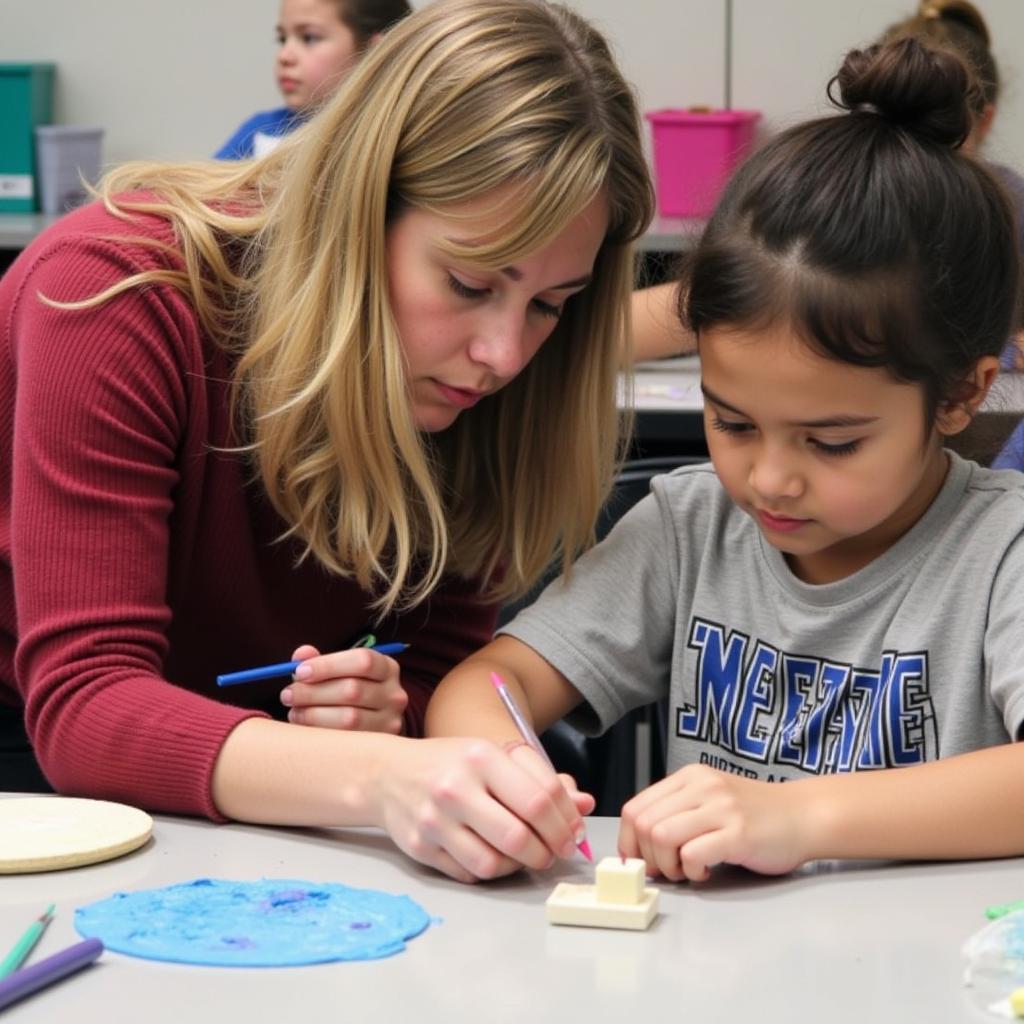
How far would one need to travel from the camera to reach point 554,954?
33.6 inches

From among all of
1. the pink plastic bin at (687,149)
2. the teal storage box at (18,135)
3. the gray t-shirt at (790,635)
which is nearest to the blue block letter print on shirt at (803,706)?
the gray t-shirt at (790,635)

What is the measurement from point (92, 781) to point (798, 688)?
53cm

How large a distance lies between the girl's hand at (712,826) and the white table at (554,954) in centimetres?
2

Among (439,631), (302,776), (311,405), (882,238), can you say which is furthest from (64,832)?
(882,238)

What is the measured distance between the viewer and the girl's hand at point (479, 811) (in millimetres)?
958

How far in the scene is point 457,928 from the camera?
0.89 metres

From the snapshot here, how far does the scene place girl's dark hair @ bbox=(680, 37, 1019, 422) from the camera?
1171 mm

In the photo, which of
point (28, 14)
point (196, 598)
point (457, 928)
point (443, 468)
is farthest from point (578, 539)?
point (28, 14)

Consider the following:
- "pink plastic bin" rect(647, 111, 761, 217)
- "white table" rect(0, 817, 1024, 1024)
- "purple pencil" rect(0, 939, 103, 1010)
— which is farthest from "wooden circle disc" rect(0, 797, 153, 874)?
"pink plastic bin" rect(647, 111, 761, 217)

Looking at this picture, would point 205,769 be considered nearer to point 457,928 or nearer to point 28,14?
point 457,928

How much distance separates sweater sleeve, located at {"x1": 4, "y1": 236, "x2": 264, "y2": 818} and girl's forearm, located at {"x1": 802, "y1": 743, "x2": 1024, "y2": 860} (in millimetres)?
391

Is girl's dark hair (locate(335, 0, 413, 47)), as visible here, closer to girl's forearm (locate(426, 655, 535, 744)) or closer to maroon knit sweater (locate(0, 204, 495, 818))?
maroon knit sweater (locate(0, 204, 495, 818))

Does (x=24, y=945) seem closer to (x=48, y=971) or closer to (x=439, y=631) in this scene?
(x=48, y=971)

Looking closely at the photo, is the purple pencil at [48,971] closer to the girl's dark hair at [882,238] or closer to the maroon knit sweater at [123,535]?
the maroon knit sweater at [123,535]
